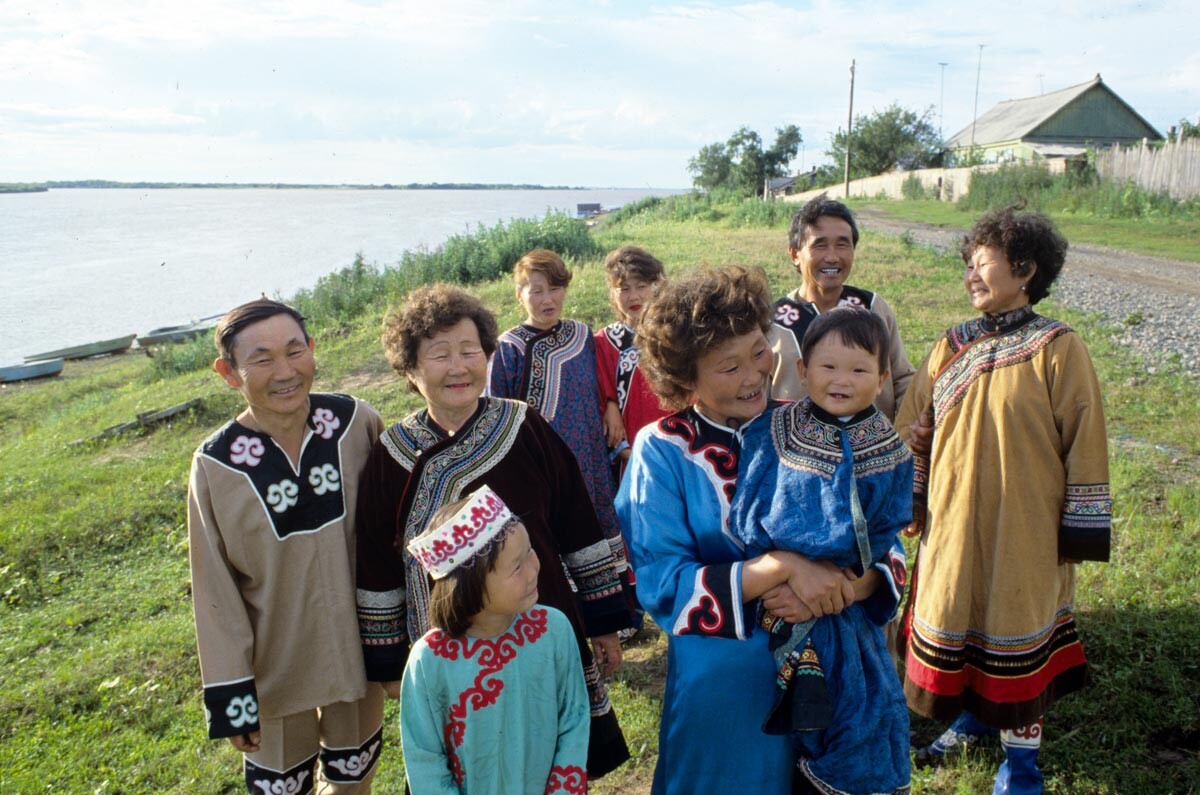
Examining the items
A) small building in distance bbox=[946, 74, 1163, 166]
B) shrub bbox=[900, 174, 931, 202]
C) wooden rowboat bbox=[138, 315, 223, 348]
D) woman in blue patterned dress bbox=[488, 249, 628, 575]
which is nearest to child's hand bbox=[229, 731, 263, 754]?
woman in blue patterned dress bbox=[488, 249, 628, 575]

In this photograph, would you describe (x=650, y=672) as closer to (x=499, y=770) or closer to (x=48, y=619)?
(x=499, y=770)

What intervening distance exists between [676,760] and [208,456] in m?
1.60

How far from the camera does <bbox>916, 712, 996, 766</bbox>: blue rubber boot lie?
3070 millimetres

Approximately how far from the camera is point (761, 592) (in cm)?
179

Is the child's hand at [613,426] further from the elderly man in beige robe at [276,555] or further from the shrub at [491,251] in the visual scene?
the shrub at [491,251]

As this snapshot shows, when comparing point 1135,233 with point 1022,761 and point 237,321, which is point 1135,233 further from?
point 237,321

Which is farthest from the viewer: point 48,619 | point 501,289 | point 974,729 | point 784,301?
point 501,289

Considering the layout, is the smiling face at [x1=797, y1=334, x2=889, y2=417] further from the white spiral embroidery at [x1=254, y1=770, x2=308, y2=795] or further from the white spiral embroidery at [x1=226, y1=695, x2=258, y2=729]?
the white spiral embroidery at [x1=254, y1=770, x2=308, y2=795]

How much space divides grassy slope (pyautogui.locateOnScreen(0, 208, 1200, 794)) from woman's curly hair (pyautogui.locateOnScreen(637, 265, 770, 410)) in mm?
283

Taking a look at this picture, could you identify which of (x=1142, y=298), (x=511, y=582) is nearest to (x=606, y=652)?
(x=511, y=582)

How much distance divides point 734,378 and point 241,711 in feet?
5.57

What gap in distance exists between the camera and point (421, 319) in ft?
7.95

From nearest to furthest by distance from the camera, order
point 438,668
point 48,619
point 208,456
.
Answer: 1. point 438,668
2. point 208,456
3. point 48,619

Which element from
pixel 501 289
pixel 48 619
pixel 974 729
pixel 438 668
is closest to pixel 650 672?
pixel 974 729
